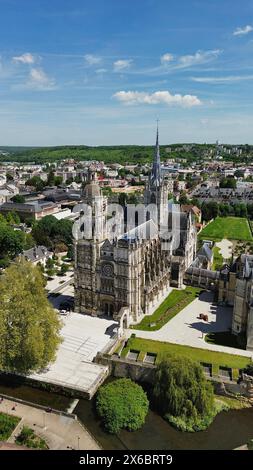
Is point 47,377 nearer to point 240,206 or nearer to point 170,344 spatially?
point 170,344

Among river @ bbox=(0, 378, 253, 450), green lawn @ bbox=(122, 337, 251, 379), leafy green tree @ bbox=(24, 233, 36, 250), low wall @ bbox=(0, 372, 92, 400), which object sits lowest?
river @ bbox=(0, 378, 253, 450)

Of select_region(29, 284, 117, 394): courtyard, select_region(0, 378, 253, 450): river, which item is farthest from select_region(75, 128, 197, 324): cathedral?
select_region(0, 378, 253, 450): river

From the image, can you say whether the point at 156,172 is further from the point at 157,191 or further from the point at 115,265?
the point at 115,265

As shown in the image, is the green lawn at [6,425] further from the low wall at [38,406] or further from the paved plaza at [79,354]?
the paved plaza at [79,354]

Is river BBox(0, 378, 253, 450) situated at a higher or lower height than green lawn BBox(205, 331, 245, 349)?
lower

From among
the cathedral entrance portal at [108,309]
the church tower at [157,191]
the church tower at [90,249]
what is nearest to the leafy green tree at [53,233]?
the church tower at [157,191]

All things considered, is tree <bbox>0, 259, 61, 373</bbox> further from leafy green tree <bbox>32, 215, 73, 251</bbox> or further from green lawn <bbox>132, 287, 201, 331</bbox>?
leafy green tree <bbox>32, 215, 73, 251</bbox>

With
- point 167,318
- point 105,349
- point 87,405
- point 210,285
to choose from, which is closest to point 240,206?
point 210,285

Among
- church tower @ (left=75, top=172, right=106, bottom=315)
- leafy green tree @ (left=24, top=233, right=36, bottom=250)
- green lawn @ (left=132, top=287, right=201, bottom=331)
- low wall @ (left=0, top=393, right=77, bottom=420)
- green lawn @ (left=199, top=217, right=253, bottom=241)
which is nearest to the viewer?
low wall @ (left=0, top=393, right=77, bottom=420)
